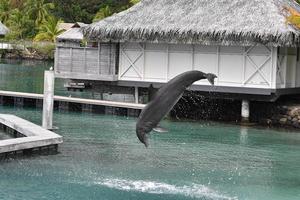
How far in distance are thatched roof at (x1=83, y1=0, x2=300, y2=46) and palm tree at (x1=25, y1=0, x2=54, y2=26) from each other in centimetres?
3846

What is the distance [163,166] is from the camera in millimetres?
15242

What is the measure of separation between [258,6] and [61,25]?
37985mm

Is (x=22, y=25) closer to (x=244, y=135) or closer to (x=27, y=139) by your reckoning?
(x=244, y=135)

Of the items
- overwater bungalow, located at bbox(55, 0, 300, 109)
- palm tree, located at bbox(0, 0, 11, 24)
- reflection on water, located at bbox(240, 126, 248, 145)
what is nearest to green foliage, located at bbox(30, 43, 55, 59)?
palm tree, located at bbox(0, 0, 11, 24)

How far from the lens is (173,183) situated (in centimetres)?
1350

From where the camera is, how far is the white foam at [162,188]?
12656 millimetres

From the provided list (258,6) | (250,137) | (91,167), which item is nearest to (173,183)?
(91,167)

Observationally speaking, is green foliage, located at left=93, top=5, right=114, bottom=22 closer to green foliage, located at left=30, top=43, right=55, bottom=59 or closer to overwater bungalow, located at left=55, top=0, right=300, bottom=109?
green foliage, located at left=30, top=43, right=55, bottom=59

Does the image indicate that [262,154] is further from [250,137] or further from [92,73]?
[92,73]

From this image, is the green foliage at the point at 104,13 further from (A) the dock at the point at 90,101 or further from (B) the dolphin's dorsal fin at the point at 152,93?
(B) the dolphin's dorsal fin at the point at 152,93

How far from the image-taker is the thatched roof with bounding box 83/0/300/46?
21172mm

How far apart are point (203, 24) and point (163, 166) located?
26.9 feet

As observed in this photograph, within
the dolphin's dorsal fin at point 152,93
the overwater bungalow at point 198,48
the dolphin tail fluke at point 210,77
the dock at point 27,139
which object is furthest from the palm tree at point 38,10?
the dolphin tail fluke at point 210,77

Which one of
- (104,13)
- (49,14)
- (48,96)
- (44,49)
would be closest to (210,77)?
(48,96)
